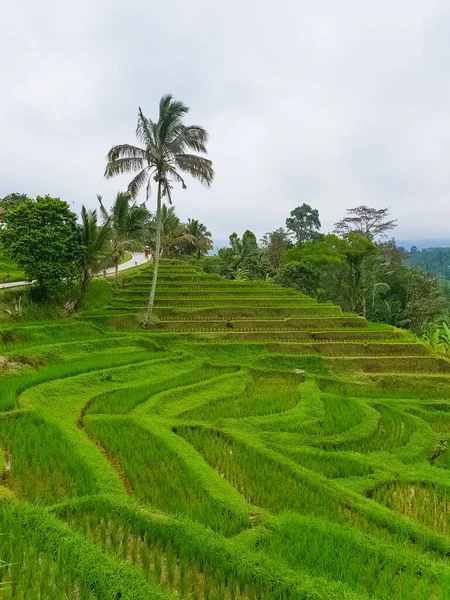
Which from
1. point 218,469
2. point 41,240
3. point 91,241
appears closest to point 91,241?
point 91,241

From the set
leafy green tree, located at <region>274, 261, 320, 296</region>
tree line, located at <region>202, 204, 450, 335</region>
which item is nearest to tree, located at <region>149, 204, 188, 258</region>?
tree line, located at <region>202, 204, 450, 335</region>

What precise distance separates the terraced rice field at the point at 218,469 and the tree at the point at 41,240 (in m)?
1.79

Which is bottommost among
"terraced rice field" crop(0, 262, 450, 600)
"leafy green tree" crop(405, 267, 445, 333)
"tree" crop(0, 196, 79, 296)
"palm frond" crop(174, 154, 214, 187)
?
"terraced rice field" crop(0, 262, 450, 600)

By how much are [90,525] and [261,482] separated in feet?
7.13

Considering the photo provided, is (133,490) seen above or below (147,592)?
below

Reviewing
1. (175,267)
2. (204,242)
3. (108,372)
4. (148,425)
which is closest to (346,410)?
(148,425)

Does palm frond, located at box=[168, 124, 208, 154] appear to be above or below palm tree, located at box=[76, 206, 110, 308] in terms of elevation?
above

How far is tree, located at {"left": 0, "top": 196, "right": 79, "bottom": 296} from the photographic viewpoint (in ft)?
39.0

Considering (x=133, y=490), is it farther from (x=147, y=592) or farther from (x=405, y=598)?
(x=405, y=598)

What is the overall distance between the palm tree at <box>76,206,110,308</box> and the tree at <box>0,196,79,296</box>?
0.61 metres

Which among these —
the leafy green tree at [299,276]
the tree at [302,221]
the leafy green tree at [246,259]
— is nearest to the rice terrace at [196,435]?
the leafy green tree at [299,276]

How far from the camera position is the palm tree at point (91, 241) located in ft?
43.6

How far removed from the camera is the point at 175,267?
21.4m

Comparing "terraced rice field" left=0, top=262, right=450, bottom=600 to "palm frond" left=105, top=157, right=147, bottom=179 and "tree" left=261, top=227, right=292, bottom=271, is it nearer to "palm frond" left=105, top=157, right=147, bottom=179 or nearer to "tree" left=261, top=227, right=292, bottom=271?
"palm frond" left=105, top=157, right=147, bottom=179
